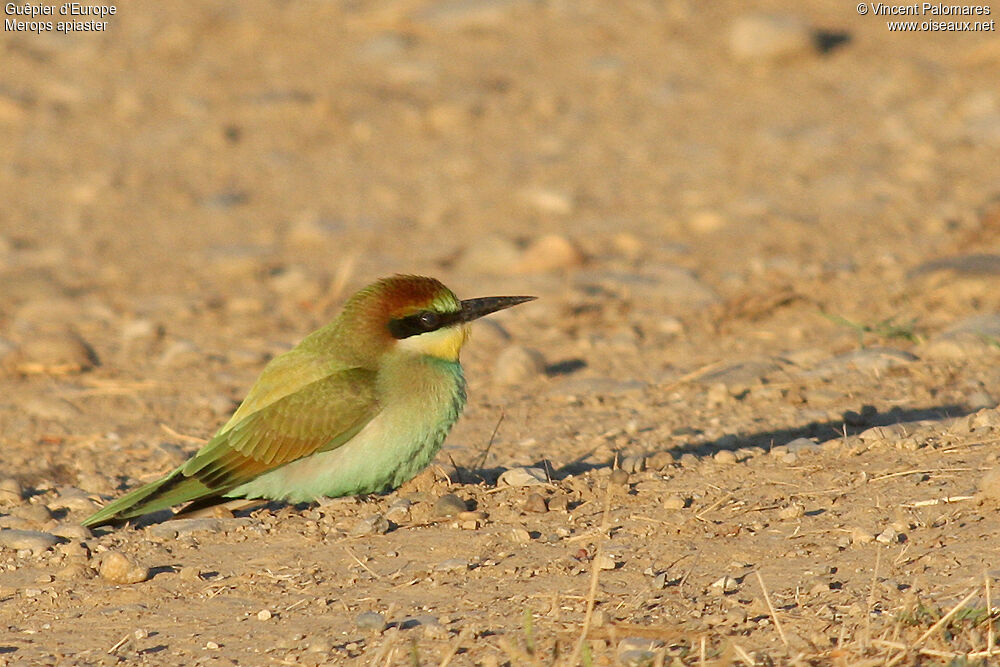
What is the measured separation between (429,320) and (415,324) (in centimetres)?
4

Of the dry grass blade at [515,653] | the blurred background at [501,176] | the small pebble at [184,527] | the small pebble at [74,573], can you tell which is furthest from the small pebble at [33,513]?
the dry grass blade at [515,653]

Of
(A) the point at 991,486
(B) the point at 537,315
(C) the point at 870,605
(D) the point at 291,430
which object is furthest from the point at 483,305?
(B) the point at 537,315

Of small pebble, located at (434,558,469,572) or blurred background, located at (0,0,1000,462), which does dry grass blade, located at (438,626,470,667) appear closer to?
small pebble, located at (434,558,469,572)

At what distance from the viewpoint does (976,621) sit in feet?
8.98

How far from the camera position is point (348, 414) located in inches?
151

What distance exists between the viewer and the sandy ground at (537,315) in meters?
3.11

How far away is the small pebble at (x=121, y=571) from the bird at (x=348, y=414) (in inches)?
14.0

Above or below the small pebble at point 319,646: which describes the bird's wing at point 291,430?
above

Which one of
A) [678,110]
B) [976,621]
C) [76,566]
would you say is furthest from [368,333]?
[678,110]

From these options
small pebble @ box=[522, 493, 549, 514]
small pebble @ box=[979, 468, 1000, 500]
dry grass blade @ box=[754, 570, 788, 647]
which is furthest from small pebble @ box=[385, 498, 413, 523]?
small pebble @ box=[979, 468, 1000, 500]

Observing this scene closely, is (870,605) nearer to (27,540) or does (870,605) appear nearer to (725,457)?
(725,457)

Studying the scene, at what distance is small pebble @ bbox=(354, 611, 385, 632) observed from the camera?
9.84 feet

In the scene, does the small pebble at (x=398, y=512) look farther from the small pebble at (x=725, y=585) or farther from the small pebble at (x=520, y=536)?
the small pebble at (x=725, y=585)

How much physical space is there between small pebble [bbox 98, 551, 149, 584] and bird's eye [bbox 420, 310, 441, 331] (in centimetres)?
105
